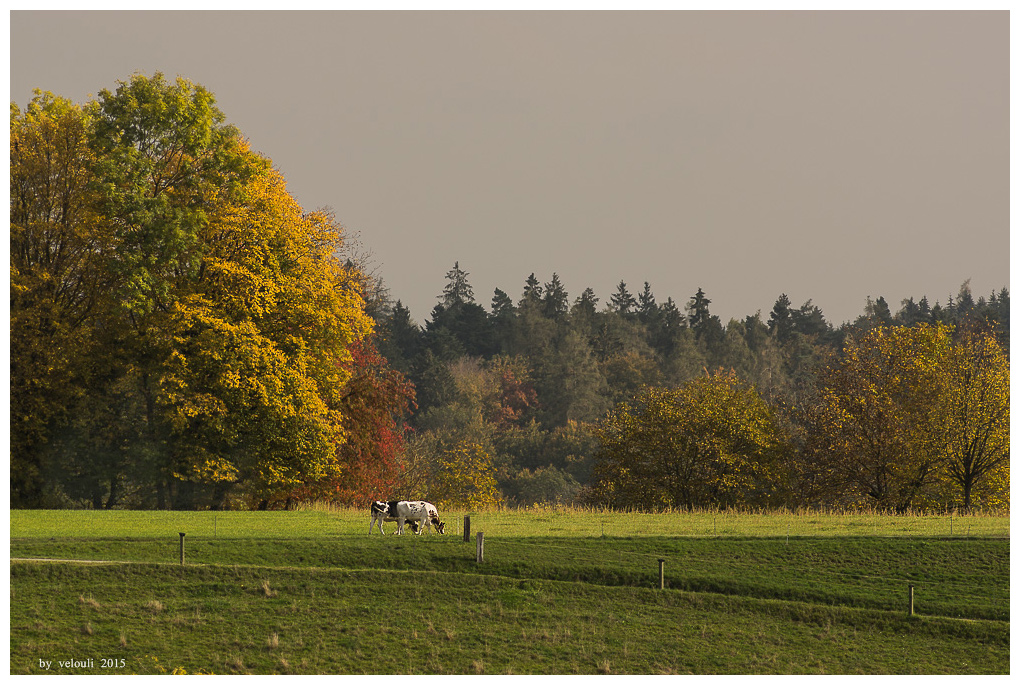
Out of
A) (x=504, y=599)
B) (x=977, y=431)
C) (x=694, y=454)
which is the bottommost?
(x=504, y=599)

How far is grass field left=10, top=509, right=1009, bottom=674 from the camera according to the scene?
22.6 m

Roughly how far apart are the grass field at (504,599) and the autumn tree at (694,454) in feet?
53.5

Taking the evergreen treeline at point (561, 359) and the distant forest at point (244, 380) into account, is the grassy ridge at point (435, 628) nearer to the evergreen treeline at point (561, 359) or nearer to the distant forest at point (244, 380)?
the distant forest at point (244, 380)

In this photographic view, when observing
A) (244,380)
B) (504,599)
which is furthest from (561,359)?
(504,599)

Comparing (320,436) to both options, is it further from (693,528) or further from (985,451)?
(985,451)

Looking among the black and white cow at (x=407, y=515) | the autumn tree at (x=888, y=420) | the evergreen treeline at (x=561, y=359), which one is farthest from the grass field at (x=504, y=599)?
the evergreen treeline at (x=561, y=359)

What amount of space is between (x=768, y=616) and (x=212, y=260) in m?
27.5

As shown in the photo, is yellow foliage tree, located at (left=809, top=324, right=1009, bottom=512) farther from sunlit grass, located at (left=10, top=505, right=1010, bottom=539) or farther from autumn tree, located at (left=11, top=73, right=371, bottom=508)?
autumn tree, located at (left=11, top=73, right=371, bottom=508)

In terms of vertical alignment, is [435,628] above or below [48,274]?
below

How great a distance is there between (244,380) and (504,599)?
1995 centimetres

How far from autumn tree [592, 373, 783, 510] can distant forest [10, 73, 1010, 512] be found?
11 cm

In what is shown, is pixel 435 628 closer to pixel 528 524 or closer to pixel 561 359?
pixel 528 524

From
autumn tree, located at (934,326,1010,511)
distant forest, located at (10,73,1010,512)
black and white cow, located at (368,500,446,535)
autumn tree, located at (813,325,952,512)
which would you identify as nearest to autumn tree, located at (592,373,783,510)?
distant forest, located at (10,73,1010,512)

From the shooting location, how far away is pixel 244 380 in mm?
43250
